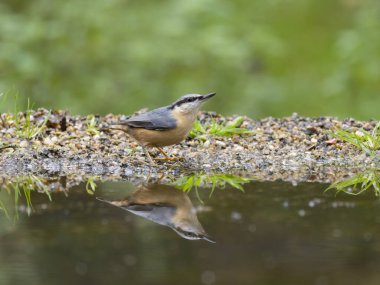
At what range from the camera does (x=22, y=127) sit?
6473mm

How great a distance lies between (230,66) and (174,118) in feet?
13.9

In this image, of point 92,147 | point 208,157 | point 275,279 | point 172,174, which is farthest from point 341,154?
point 275,279

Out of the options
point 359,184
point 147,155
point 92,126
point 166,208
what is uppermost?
point 92,126

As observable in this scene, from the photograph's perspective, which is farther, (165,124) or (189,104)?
A: (189,104)

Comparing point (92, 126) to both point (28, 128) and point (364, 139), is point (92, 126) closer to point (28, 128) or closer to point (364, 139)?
point (28, 128)

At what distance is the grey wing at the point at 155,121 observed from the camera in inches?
233

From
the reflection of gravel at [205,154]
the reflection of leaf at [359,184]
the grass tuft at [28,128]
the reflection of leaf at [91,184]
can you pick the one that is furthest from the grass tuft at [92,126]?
the reflection of leaf at [359,184]

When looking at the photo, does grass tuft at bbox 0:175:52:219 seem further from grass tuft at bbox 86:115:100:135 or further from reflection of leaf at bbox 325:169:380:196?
reflection of leaf at bbox 325:169:380:196

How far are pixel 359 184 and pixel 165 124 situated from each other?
5.21 ft

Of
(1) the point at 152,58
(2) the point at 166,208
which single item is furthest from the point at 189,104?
(1) the point at 152,58

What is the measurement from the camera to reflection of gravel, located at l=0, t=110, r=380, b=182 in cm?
566

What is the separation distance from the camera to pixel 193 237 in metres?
3.83

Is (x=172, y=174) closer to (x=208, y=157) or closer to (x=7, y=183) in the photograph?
(x=208, y=157)

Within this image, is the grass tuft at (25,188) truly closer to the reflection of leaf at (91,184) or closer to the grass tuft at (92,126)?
the reflection of leaf at (91,184)
